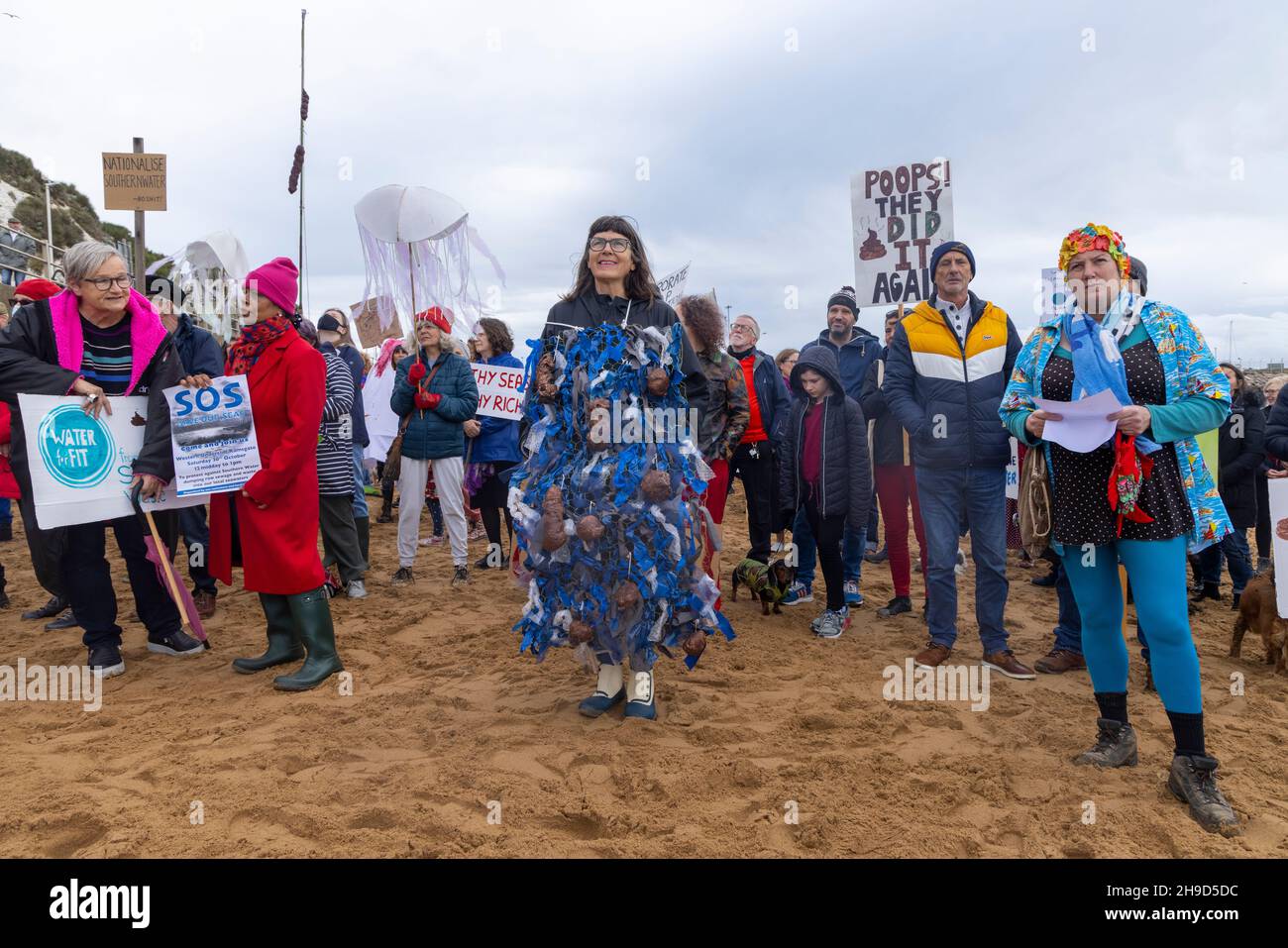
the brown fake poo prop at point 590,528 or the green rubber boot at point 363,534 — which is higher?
the brown fake poo prop at point 590,528

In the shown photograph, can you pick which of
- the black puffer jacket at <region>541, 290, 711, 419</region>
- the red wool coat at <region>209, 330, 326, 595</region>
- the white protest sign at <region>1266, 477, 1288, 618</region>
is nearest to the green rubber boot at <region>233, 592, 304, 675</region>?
the red wool coat at <region>209, 330, 326, 595</region>

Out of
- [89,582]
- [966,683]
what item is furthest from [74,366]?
[966,683]

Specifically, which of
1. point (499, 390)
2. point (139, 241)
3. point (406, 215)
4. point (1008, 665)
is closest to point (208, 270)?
point (139, 241)

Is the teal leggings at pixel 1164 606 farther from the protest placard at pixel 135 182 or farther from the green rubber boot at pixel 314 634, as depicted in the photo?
the protest placard at pixel 135 182

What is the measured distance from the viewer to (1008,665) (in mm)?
4387

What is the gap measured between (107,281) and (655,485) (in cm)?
317

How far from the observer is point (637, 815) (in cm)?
284

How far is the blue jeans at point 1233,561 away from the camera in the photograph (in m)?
5.87

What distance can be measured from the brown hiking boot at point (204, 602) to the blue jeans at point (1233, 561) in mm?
7085

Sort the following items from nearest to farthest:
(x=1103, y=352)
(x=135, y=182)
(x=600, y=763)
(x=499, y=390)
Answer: (x=1103, y=352) < (x=600, y=763) < (x=499, y=390) < (x=135, y=182)

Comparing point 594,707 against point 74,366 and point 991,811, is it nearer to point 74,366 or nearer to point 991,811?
point 991,811

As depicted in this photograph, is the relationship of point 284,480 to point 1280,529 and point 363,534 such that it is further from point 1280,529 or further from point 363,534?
point 1280,529

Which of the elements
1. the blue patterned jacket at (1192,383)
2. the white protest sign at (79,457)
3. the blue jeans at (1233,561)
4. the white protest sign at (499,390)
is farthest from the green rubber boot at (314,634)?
the blue jeans at (1233,561)

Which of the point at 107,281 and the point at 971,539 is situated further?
the point at 971,539
